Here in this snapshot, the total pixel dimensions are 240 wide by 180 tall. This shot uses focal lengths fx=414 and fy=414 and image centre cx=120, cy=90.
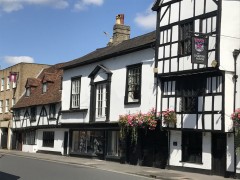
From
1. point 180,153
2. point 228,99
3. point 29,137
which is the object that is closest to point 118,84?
point 180,153

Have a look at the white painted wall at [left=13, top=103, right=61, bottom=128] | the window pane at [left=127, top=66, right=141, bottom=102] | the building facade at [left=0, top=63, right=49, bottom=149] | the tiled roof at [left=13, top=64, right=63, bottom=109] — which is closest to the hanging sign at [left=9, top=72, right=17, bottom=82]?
the building facade at [left=0, top=63, right=49, bottom=149]

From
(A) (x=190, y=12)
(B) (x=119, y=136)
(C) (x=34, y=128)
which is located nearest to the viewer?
(A) (x=190, y=12)

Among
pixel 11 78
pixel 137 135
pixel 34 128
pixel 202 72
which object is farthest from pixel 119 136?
pixel 11 78

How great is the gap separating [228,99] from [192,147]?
131 inches

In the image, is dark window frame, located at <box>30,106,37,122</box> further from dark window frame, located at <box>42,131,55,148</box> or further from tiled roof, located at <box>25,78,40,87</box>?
tiled roof, located at <box>25,78,40,87</box>

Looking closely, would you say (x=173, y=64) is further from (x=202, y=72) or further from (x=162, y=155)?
(x=162, y=155)

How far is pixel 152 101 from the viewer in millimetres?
23297

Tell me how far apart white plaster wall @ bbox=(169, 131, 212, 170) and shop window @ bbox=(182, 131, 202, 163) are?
23 centimetres

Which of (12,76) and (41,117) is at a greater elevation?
(12,76)

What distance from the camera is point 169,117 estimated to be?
2125cm

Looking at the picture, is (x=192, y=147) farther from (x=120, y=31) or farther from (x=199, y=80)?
(x=120, y=31)

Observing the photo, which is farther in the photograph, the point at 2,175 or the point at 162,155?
the point at 162,155

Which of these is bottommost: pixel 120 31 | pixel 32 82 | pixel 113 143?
pixel 113 143

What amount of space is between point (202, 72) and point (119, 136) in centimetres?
853
